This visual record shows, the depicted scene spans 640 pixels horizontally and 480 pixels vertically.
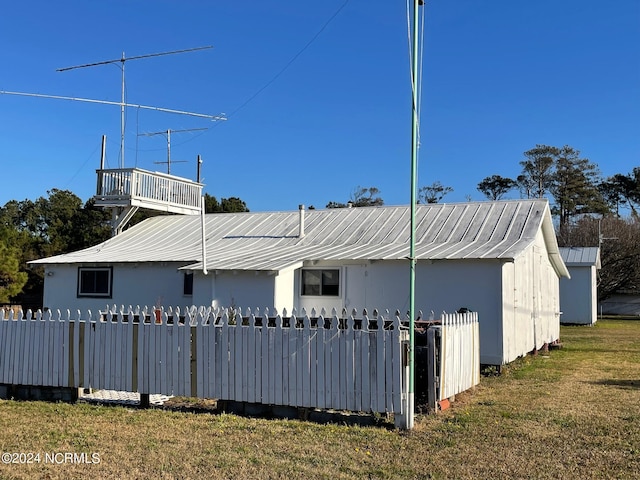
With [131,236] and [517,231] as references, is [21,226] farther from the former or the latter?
[517,231]

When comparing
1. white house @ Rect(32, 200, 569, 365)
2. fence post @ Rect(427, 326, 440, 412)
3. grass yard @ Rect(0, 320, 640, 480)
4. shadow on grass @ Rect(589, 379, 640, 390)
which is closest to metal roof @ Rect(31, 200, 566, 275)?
white house @ Rect(32, 200, 569, 365)

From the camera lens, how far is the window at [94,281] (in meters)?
20.0

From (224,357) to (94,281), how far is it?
13.0 m

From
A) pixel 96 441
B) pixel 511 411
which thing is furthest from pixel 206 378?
pixel 511 411

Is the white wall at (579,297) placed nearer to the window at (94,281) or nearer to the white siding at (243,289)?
the white siding at (243,289)

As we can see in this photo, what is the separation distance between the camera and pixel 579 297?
1267 inches

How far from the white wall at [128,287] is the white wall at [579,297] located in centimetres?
2095

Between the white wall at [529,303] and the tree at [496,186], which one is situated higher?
the tree at [496,186]

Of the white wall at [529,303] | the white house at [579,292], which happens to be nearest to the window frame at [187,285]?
the white wall at [529,303]

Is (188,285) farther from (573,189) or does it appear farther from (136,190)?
(573,189)

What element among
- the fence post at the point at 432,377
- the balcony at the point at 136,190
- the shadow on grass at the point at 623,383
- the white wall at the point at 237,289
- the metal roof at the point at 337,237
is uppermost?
the balcony at the point at 136,190

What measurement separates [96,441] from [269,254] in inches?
425

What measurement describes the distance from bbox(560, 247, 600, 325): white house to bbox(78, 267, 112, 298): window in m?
22.1

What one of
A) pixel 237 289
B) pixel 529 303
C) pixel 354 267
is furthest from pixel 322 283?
pixel 529 303
